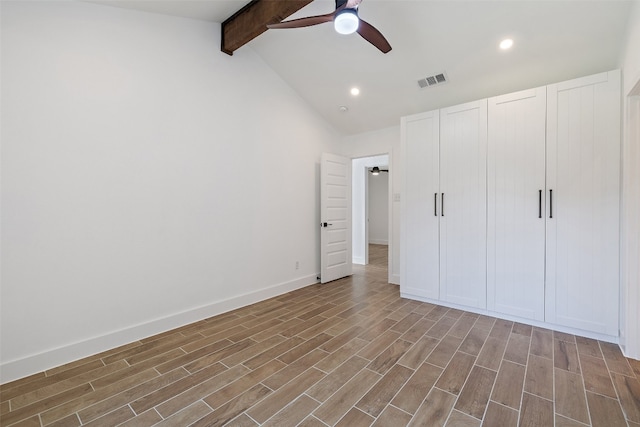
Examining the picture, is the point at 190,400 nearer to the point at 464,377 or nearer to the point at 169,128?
the point at 464,377

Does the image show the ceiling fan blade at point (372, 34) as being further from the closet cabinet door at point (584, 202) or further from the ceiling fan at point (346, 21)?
the closet cabinet door at point (584, 202)

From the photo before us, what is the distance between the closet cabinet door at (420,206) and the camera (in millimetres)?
3654

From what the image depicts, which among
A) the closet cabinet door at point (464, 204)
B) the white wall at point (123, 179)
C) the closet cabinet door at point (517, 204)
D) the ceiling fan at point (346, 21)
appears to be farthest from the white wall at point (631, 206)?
the white wall at point (123, 179)

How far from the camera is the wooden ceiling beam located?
265 cm

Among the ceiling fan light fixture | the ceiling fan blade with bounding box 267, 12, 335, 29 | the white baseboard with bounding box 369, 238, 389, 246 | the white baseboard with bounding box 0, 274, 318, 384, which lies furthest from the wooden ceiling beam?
the white baseboard with bounding box 369, 238, 389, 246

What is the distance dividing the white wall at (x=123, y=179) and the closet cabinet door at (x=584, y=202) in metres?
3.28

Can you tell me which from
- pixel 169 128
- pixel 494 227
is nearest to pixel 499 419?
pixel 494 227

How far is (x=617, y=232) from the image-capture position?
2.58 metres

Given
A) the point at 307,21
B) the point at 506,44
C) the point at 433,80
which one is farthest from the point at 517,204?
the point at 307,21

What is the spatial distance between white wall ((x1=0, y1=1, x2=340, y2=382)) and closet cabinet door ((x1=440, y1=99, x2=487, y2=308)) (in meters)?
2.30

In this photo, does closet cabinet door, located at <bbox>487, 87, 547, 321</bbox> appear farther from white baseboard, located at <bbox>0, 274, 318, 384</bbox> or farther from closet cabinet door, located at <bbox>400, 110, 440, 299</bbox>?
white baseboard, located at <bbox>0, 274, 318, 384</bbox>

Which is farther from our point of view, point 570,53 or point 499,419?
point 570,53

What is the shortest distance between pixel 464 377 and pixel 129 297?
9.76 feet

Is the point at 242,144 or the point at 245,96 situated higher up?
the point at 245,96
